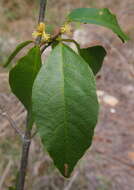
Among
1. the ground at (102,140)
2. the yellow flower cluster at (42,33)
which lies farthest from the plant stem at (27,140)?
the ground at (102,140)

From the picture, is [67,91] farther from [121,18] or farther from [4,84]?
[121,18]

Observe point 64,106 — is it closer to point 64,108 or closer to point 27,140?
point 64,108

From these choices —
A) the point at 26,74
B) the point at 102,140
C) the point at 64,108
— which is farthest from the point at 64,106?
the point at 102,140

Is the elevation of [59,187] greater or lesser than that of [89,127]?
lesser

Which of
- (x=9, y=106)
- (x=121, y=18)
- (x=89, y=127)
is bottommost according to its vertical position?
(x=121, y=18)

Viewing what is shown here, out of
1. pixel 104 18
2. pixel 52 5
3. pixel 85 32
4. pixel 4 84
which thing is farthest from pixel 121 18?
pixel 104 18

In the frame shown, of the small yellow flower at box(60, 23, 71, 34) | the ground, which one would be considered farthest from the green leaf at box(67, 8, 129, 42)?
the ground

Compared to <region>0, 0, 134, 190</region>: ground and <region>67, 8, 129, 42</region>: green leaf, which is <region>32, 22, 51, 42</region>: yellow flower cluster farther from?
<region>0, 0, 134, 190</region>: ground

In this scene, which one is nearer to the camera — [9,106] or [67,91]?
[67,91]
